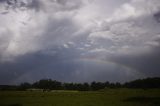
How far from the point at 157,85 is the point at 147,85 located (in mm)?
9895

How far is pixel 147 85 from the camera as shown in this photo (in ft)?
641

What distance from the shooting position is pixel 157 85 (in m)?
187
